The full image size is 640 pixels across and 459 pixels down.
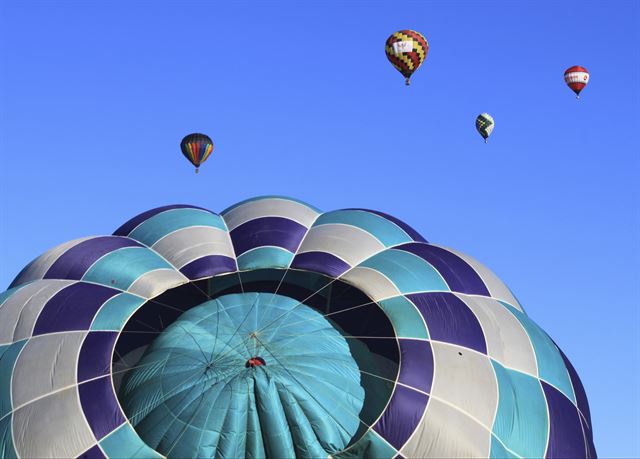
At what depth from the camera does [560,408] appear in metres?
14.4

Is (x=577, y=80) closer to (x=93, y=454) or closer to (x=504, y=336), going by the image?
(x=504, y=336)

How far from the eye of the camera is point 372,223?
15.8 m

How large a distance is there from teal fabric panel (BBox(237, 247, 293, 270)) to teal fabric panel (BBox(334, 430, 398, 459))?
240cm

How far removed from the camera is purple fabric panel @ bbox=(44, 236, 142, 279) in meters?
15.2

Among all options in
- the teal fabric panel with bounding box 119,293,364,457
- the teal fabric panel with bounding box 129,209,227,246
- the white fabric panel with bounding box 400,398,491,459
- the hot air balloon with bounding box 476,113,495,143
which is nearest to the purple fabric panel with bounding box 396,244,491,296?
the teal fabric panel with bounding box 119,293,364,457

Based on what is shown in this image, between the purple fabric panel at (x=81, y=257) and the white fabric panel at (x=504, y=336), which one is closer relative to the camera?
the white fabric panel at (x=504, y=336)

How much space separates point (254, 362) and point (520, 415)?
275 cm

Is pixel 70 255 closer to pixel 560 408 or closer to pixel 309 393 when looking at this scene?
pixel 309 393

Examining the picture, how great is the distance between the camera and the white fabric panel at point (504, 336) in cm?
1439

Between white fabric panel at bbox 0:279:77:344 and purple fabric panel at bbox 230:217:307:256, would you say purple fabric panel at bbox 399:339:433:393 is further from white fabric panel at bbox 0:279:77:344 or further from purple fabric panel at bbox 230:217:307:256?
white fabric panel at bbox 0:279:77:344

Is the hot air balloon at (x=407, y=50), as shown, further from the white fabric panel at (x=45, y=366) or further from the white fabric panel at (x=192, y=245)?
the white fabric panel at (x=45, y=366)

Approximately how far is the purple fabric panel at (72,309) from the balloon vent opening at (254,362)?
1.71 m

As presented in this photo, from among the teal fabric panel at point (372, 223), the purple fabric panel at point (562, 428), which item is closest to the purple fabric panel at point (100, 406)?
the teal fabric panel at point (372, 223)

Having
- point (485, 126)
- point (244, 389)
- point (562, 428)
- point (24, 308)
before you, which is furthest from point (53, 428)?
point (485, 126)
